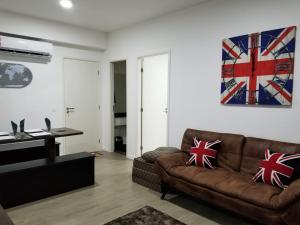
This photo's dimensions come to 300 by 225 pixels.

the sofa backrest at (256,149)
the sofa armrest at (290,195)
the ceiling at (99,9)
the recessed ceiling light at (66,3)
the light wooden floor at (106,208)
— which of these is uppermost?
the ceiling at (99,9)

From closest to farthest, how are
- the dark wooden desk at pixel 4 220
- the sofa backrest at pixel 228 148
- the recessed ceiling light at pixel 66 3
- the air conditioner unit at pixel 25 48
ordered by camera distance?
1. the dark wooden desk at pixel 4 220
2. the sofa backrest at pixel 228 148
3. the recessed ceiling light at pixel 66 3
4. the air conditioner unit at pixel 25 48

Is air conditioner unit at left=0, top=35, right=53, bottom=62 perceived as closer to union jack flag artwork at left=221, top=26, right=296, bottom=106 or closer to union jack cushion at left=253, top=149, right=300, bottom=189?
union jack flag artwork at left=221, top=26, right=296, bottom=106

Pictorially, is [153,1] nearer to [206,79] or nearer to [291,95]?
[206,79]

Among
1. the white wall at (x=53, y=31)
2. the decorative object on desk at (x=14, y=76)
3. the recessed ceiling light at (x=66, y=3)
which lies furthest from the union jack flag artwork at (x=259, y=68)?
the decorative object on desk at (x=14, y=76)

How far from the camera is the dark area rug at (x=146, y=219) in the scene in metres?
2.49

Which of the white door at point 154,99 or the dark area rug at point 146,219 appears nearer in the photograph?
the dark area rug at point 146,219

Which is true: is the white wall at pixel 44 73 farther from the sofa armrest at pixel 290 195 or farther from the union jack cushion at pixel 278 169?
the sofa armrest at pixel 290 195

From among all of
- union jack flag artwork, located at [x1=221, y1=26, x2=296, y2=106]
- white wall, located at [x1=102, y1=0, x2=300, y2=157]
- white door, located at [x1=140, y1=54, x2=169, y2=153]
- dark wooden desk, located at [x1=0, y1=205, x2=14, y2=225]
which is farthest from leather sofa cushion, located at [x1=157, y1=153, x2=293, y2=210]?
dark wooden desk, located at [x1=0, y1=205, x2=14, y2=225]

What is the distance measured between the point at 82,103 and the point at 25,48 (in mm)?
1577

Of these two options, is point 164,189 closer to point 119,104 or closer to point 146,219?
point 146,219

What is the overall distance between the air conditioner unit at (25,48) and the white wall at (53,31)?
14cm

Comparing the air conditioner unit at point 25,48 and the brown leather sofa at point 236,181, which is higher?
the air conditioner unit at point 25,48

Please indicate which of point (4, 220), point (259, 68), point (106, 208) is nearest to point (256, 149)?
point (259, 68)

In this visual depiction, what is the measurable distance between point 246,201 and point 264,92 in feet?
4.55
